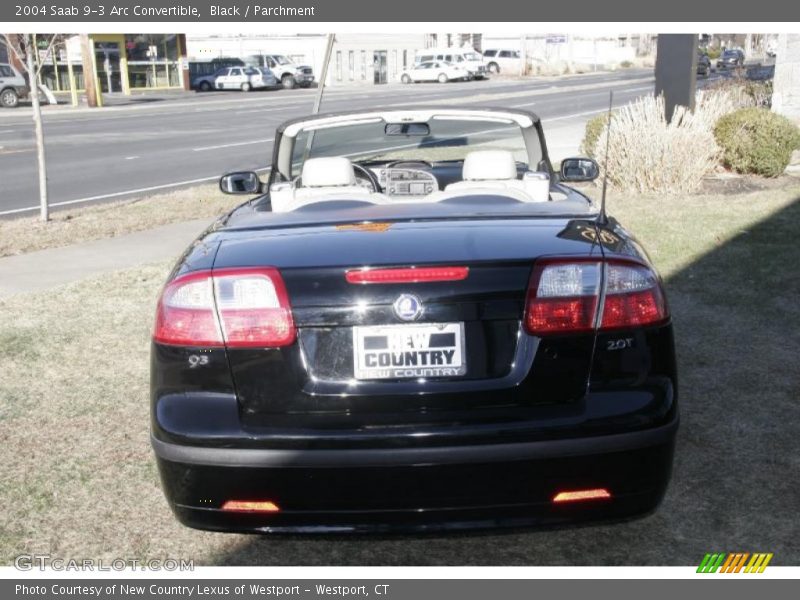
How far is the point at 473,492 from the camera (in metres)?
2.88

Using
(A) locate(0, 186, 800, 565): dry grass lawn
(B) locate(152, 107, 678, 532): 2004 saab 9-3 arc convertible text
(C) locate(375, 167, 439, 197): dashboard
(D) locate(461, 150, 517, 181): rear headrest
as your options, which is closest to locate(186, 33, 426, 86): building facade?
(A) locate(0, 186, 800, 565): dry grass lawn

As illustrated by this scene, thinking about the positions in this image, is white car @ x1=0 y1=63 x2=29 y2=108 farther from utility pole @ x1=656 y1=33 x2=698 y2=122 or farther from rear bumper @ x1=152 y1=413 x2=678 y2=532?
rear bumper @ x1=152 y1=413 x2=678 y2=532

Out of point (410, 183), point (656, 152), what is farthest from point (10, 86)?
point (410, 183)

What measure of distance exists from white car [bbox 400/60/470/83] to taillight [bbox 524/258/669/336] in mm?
62409

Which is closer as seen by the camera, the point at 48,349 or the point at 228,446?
the point at 228,446

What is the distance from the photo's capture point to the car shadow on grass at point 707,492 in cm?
360

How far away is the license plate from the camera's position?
9.47 feet

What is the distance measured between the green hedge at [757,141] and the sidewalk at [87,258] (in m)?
7.73

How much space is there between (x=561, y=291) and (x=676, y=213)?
27.4 ft

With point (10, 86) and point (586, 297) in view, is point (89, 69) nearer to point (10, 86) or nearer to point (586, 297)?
point (10, 86)

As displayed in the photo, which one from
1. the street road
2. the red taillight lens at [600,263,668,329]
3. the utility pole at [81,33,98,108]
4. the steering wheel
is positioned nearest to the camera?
the red taillight lens at [600,263,668,329]

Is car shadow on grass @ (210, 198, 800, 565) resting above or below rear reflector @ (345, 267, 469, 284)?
below
